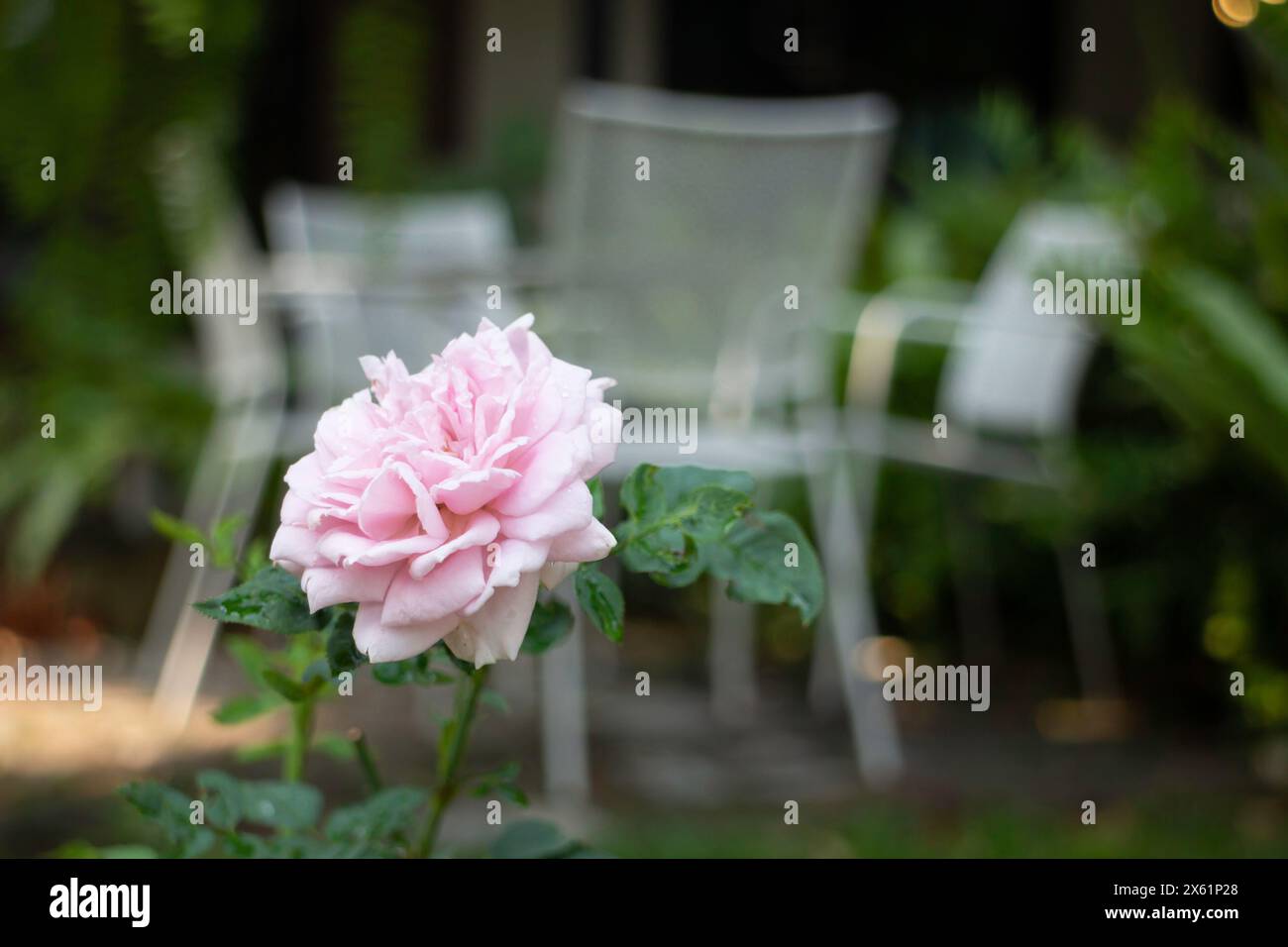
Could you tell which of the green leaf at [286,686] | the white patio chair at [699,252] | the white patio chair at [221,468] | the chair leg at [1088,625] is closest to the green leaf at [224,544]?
the green leaf at [286,686]

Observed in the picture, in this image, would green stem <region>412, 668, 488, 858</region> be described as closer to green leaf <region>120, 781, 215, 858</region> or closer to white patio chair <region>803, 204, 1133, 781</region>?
green leaf <region>120, 781, 215, 858</region>

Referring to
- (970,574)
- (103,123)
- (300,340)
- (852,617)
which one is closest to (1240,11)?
(852,617)

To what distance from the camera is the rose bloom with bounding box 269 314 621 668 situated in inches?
16.1

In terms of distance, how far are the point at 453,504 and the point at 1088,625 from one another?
3020mm

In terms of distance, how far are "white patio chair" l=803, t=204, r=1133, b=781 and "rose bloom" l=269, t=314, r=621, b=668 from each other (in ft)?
7.05

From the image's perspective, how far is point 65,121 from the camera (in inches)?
34.6

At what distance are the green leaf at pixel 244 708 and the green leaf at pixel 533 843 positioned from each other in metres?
0.14

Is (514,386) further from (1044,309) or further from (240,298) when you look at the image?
(1044,309)

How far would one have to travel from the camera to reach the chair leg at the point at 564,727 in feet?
7.63

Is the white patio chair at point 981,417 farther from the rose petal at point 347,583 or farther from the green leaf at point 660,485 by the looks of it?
the rose petal at point 347,583

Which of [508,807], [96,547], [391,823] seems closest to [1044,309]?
[508,807]

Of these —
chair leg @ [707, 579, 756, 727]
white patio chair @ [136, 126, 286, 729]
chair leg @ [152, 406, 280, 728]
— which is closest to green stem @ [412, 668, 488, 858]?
white patio chair @ [136, 126, 286, 729]

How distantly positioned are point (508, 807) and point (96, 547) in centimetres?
243
